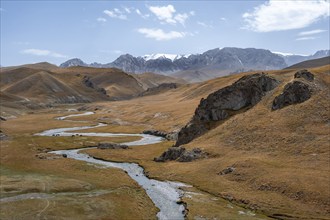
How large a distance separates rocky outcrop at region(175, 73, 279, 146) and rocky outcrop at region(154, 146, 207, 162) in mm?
12924

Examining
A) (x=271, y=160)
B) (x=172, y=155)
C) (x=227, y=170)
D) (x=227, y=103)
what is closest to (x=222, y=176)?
(x=227, y=170)

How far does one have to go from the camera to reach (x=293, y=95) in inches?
4220

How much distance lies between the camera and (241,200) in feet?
220

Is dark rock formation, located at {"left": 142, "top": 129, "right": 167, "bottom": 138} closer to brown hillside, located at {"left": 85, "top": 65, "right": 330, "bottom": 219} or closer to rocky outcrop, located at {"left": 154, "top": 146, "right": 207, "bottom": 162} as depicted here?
brown hillside, located at {"left": 85, "top": 65, "right": 330, "bottom": 219}

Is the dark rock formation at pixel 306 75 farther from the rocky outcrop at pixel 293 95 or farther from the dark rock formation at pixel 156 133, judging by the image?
the dark rock formation at pixel 156 133

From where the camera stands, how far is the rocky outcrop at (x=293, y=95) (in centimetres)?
10594

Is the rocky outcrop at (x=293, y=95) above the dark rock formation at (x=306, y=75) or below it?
below

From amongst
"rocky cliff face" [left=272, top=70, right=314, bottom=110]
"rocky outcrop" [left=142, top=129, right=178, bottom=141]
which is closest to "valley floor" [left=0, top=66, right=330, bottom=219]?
"rocky cliff face" [left=272, top=70, right=314, bottom=110]

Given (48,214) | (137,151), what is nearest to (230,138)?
(137,151)

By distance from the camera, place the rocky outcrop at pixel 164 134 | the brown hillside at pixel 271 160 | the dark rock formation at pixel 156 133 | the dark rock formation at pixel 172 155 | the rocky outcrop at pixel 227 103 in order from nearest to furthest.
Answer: the brown hillside at pixel 271 160 < the dark rock formation at pixel 172 155 < the rocky outcrop at pixel 227 103 < the rocky outcrop at pixel 164 134 < the dark rock formation at pixel 156 133

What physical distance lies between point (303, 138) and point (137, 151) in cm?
5268

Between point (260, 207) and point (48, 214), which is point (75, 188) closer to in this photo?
point (48, 214)

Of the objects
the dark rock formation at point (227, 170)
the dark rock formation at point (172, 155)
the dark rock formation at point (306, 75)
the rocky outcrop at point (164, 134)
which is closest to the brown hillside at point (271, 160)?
the dark rock formation at point (227, 170)

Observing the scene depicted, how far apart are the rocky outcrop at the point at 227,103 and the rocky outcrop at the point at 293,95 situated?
1000 cm
